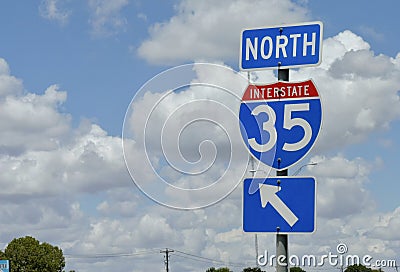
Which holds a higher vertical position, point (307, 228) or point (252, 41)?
point (252, 41)

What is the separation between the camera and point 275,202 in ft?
31.8

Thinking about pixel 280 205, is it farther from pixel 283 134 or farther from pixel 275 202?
pixel 283 134

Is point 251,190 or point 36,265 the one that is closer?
point 251,190

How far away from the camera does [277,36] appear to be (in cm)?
991

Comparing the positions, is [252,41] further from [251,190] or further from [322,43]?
[251,190]

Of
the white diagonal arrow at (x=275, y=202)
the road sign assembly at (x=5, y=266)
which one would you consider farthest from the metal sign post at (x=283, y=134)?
the road sign assembly at (x=5, y=266)

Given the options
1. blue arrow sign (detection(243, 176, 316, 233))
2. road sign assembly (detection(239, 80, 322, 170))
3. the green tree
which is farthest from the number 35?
the green tree

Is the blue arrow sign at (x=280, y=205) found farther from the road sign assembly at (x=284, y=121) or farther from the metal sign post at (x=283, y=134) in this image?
the road sign assembly at (x=284, y=121)

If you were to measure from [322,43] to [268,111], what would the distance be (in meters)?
1.07

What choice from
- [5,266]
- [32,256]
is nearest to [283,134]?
[5,266]

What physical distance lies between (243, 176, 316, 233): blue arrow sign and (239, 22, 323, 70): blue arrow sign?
1443mm

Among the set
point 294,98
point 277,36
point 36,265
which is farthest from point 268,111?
point 36,265

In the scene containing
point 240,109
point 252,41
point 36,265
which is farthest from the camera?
point 36,265

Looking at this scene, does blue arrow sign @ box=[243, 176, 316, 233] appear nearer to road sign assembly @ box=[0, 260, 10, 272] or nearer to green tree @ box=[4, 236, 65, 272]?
road sign assembly @ box=[0, 260, 10, 272]
